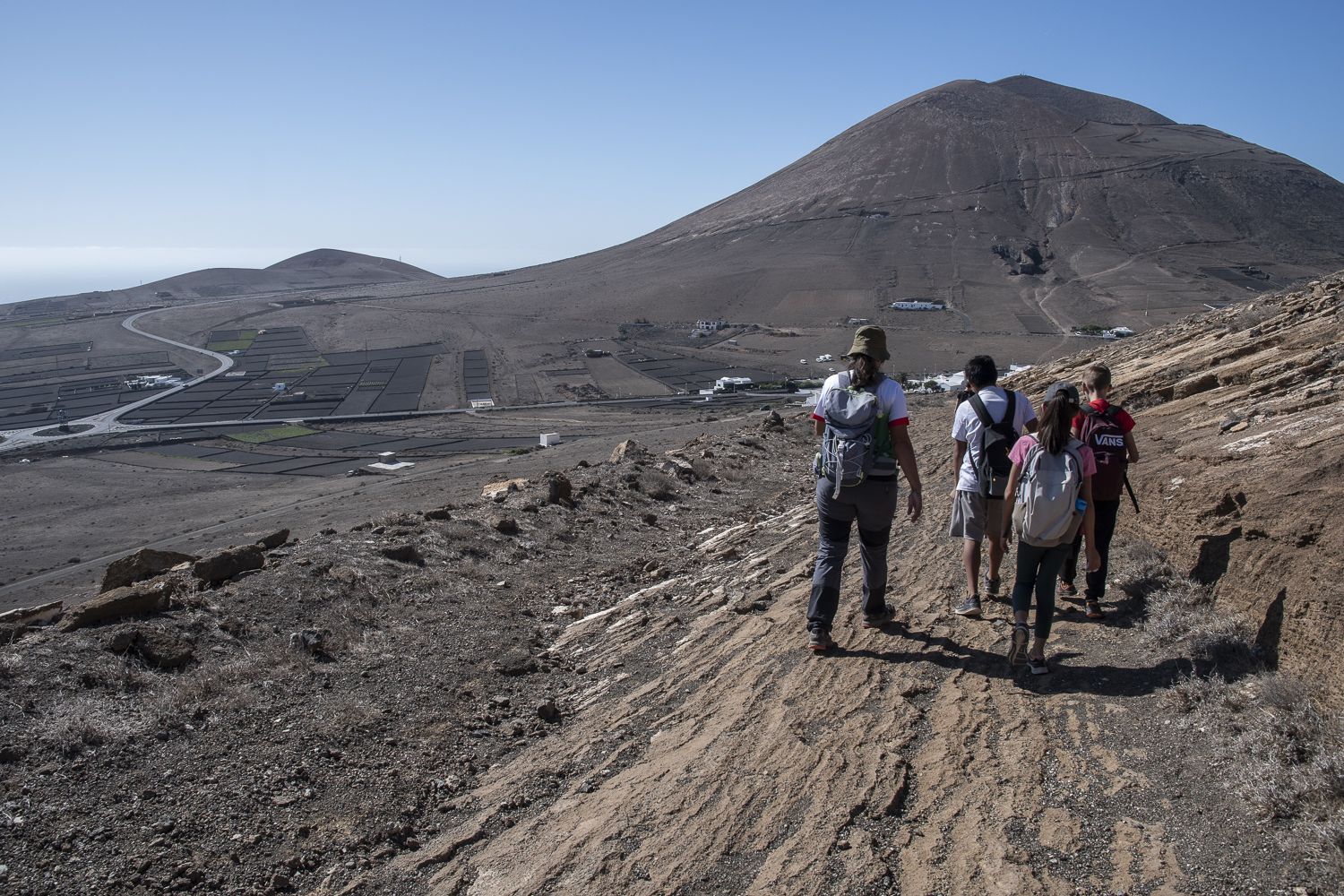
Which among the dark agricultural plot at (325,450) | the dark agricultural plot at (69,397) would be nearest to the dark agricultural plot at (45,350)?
the dark agricultural plot at (69,397)

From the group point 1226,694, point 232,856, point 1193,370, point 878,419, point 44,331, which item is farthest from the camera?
point 44,331

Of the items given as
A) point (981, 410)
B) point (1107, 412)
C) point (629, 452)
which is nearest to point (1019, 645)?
point (981, 410)

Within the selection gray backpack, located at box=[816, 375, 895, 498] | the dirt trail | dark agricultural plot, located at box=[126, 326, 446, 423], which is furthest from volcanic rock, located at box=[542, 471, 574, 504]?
dark agricultural plot, located at box=[126, 326, 446, 423]

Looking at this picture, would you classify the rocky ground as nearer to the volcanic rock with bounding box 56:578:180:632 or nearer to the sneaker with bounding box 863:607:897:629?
the volcanic rock with bounding box 56:578:180:632

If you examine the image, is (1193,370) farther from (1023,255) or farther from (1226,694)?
(1023,255)

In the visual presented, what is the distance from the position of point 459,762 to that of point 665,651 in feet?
5.11

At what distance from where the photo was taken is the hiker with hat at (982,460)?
200 inches

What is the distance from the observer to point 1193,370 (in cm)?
941

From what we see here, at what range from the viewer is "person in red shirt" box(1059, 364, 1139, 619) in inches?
203

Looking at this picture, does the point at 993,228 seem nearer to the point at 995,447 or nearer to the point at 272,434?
the point at 272,434

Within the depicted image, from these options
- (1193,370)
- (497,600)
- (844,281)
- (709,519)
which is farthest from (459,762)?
(844,281)

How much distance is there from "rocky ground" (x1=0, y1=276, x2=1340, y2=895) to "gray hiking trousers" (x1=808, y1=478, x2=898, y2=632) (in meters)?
0.32

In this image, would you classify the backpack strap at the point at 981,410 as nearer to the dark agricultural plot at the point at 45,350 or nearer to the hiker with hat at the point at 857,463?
the hiker with hat at the point at 857,463

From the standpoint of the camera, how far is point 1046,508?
4.33 m
